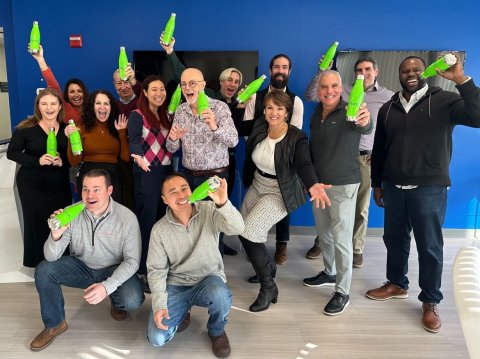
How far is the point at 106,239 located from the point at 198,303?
0.62 m

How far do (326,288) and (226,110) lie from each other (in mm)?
1458

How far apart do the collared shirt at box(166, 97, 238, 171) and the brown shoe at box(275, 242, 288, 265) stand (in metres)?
1.10

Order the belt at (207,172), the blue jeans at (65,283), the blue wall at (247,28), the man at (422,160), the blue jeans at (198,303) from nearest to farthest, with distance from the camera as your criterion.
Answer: the blue jeans at (198,303), the blue jeans at (65,283), the man at (422,160), the belt at (207,172), the blue wall at (247,28)

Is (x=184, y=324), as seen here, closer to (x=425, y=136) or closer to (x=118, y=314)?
(x=118, y=314)

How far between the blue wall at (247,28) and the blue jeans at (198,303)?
2.33 metres

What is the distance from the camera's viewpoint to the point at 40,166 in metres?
2.63

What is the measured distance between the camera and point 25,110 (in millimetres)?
3754

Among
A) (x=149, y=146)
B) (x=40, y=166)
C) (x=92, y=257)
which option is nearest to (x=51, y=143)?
(x=40, y=166)

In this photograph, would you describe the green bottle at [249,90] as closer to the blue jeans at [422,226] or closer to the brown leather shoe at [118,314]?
the blue jeans at [422,226]

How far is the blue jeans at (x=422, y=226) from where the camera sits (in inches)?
88.7

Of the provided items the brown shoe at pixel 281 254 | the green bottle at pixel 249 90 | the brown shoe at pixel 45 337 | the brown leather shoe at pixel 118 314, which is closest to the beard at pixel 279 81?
the green bottle at pixel 249 90

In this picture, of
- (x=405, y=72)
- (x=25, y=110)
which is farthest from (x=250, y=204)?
(x=25, y=110)

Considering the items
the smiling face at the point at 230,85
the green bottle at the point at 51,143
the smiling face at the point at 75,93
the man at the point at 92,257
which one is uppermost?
the smiling face at the point at 230,85

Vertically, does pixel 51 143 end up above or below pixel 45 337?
above
